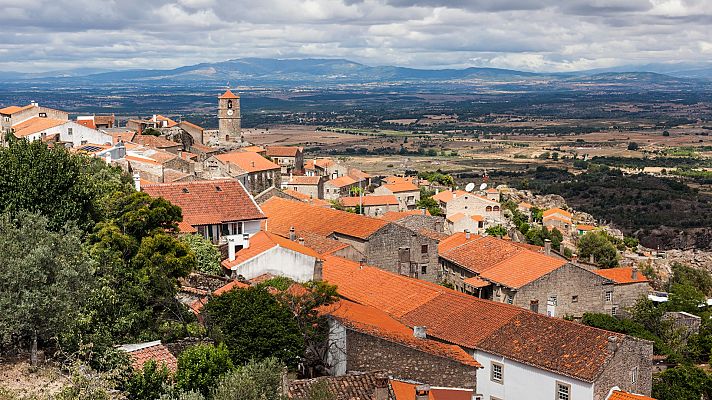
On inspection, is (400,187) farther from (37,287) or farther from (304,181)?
(37,287)

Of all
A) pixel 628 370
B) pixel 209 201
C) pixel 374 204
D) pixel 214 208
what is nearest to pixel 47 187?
pixel 214 208

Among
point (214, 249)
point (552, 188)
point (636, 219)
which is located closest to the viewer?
point (214, 249)

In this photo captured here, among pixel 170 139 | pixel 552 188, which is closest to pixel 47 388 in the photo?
pixel 170 139

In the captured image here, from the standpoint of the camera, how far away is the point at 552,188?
147875 mm

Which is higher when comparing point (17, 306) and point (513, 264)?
point (17, 306)

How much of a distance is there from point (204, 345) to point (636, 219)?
104059mm

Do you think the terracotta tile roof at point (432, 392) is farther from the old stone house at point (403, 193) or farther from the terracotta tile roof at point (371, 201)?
the old stone house at point (403, 193)

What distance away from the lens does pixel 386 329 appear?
33.2 m

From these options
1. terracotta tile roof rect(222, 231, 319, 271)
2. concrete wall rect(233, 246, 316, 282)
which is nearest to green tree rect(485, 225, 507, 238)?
terracotta tile roof rect(222, 231, 319, 271)

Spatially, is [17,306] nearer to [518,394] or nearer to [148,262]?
[148,262]

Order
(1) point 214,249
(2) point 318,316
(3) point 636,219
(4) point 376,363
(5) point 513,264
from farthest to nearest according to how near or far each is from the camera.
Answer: (3) point 636,219, (5) point 513,264, (1) point 214,249, (2) point 318,316, (4) point 376,363

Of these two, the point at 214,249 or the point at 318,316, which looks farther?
the point at 214,249

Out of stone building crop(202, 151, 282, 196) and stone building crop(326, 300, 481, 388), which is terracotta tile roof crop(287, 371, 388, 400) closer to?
stone building crop(326, 300, 481, 388)

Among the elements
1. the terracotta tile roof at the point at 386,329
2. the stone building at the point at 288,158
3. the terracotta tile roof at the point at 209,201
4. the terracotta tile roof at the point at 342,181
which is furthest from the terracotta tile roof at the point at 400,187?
the terracotta tile roof at the point at 386,329
